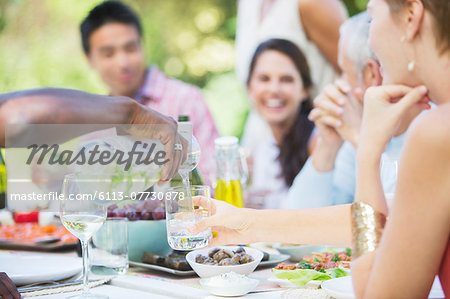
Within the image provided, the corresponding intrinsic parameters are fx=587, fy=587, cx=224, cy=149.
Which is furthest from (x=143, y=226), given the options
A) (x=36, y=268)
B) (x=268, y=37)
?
(x=268, y=37)

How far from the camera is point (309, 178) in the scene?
2137mm

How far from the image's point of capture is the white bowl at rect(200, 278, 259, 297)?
109cm

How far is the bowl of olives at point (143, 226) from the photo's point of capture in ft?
4.79

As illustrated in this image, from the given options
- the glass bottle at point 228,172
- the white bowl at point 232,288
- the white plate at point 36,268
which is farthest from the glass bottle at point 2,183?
the white bowl at point 232,288

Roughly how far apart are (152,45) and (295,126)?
2.36 metres

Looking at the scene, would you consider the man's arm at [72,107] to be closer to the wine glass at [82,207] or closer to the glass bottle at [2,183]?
the wine glass at [82,207]

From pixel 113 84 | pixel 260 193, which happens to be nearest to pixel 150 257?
pixel 260 193

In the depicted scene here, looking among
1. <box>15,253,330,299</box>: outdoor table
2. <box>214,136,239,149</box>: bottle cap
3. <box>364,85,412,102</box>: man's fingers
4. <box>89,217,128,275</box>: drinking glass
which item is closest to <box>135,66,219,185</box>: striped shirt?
<box>214,136,239,149</box>: bottle cap

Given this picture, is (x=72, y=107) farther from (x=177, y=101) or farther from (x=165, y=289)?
(x=177, y=101)

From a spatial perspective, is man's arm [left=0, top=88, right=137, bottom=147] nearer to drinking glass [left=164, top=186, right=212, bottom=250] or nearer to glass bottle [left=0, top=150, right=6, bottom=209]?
drinking glass [left=164, top=186, right=212, bottom=250]

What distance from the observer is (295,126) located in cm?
340

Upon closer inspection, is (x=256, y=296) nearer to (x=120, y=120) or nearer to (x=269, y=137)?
(x=120, y=120)

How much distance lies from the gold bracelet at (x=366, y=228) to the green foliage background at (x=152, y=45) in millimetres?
4006

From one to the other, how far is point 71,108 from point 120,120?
111 millimetres
